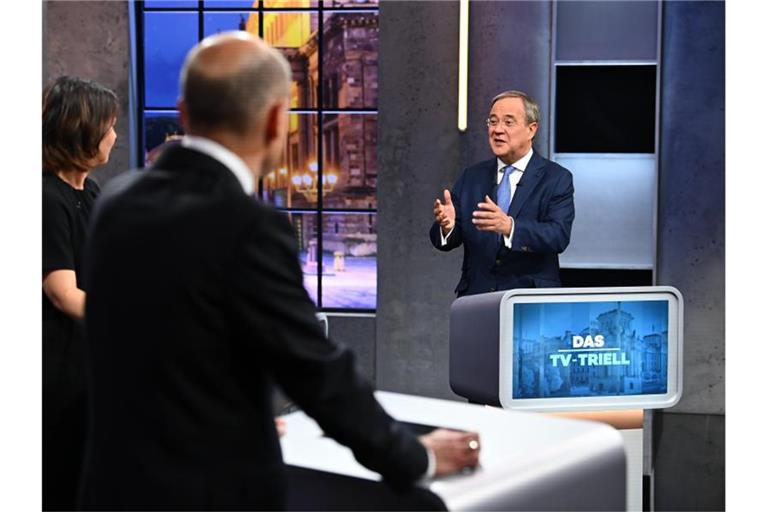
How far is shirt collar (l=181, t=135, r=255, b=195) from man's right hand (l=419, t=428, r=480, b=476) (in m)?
0.44

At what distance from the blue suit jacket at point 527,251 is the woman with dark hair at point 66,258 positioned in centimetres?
150

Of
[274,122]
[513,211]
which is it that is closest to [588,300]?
[513,211]

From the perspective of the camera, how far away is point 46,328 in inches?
85.4

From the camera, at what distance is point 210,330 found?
1306 mm

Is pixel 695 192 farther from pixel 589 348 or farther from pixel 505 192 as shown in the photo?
pixel 589 348

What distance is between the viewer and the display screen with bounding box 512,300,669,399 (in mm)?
2695

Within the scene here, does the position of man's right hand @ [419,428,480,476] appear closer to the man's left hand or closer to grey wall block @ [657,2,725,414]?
the man's left hand

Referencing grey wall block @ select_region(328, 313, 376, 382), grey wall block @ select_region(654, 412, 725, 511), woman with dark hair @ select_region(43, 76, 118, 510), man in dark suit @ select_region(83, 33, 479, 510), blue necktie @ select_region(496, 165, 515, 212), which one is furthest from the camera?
grey wall block @ select_region(328, 313, 376, 382)

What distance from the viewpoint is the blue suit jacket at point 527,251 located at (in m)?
3.45

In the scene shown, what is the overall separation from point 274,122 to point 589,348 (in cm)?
157

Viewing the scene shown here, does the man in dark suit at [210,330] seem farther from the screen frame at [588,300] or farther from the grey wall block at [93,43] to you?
the grey wall block at [93,43]

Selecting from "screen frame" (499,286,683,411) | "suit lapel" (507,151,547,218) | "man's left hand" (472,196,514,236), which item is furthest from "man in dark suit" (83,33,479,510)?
"suit lapel" (507,151,547,218)
